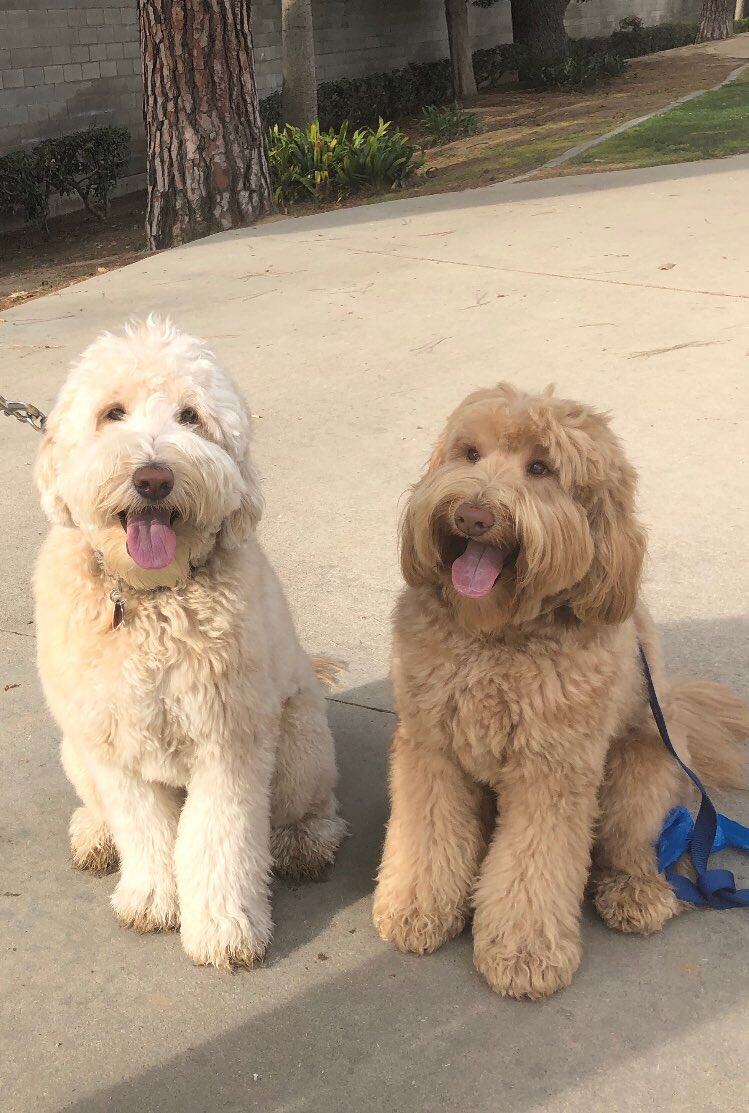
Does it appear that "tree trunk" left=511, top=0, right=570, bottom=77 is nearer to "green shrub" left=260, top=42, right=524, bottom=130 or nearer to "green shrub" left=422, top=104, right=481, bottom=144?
"green shrub" left=260, top=42, right=524, bottom=130

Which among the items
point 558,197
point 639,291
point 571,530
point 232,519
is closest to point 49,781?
point 232,519

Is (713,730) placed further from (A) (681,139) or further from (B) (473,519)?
(A) (681,139)

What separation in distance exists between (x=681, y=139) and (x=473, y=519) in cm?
1182

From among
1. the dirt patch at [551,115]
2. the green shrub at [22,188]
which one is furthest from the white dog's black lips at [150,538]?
the green shrub at [22,188]

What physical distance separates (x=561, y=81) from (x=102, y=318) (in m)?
15.6

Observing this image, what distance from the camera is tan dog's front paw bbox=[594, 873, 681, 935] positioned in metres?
2.84

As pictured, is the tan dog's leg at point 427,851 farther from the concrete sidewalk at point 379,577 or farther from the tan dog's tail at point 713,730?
the tan dog's tail at point 713,730

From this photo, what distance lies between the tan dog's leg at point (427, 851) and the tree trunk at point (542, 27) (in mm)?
22266

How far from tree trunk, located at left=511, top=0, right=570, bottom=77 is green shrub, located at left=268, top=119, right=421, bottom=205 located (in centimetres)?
1235

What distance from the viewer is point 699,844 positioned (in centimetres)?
299

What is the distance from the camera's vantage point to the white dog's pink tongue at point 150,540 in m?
2.58

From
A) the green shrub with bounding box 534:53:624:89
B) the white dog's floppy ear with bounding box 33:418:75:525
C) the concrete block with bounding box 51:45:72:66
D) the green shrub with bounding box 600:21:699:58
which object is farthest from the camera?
the green shrub with bounding box 600:21:699:58

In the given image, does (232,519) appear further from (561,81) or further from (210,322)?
(561,81)

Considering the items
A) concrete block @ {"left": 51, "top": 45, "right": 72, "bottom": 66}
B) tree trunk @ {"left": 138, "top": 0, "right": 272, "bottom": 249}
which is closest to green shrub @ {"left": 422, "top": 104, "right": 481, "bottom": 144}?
concrete block @ {"left": 51, "top": 45, "right": 72, "bottom": 66}
